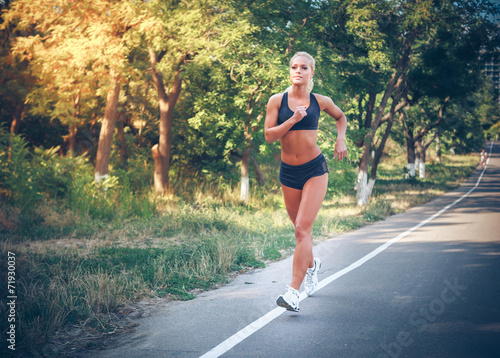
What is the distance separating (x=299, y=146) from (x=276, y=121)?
1.18ft

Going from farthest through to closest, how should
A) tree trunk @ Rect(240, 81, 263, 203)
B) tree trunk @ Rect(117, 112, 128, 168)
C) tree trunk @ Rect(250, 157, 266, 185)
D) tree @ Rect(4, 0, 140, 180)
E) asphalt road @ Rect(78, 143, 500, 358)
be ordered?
tree trunk @ Rect(250, 157, 266, 185)
tree trunk @ Rect(117, 112, 128, 168)
tree trunk @ Rect(240, 81, 263, 203)
tree @ Rect(4, 0, 140, 180)
asphalt road @ Rect(78, 143, 500, 358)

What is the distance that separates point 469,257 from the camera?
7414 mm

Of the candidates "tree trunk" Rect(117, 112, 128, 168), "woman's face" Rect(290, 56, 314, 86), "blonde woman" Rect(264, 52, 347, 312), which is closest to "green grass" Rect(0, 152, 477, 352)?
"blonde woman" Rect(264, 52, 347, 312)

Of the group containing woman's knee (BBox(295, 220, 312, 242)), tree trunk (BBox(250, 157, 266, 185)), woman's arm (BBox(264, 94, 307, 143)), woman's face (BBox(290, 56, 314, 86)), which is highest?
woman's face (BBox(290, 56, 314, 86))

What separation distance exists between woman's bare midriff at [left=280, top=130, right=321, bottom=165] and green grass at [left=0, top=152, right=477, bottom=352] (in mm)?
2116

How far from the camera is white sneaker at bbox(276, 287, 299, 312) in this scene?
14.4 ft

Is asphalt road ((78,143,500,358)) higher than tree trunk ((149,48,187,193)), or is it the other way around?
tree trunk ((149,48,187,193))

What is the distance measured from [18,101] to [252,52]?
1267 centimetres

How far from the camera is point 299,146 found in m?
4.73

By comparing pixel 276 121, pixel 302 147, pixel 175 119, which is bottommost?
pixel 302 147

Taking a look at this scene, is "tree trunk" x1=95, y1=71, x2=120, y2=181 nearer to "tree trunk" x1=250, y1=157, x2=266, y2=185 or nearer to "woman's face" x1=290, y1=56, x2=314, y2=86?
"tree trunk" x1=250, y1=157, x2=266, y2=185

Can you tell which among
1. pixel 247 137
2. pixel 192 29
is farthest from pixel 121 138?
pixel 192 29

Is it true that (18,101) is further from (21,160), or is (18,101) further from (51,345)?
(51,345)

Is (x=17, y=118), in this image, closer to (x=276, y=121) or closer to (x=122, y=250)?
(x=122, y=250)
